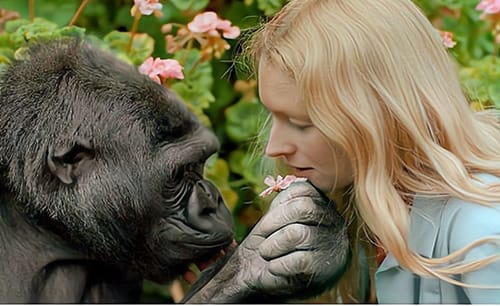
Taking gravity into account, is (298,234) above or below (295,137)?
below

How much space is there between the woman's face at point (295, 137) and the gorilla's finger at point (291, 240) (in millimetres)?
96

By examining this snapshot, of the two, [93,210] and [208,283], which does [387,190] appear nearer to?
[208,283]

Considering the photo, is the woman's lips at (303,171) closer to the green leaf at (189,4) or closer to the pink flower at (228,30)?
the pink flower at (228,30)

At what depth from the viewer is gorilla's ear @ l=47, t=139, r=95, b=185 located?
6.74 feet

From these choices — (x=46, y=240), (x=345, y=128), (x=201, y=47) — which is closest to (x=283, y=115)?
(x=345, y=128)

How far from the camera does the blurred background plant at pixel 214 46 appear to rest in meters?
2.58

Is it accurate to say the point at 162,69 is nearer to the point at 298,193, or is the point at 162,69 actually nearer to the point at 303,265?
the point at 298,193

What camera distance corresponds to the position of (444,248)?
196 cm

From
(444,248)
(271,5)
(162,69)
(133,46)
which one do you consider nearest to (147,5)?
(162,69)

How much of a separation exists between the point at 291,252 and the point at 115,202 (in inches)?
14.0

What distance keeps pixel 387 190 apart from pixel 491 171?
22 centimetres

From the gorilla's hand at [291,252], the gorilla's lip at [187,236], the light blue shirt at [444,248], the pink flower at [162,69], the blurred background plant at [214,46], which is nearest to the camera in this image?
the light blue shirt at [444,248]

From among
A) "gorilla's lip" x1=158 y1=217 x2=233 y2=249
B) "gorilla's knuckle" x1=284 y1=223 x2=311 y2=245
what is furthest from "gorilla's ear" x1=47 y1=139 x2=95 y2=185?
"gorilla's knuckle" x1=284 y1=223 x2=311 y2=245

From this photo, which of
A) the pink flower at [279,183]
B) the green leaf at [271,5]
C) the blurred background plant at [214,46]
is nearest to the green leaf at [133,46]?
the blurred background plant at [214,46]
